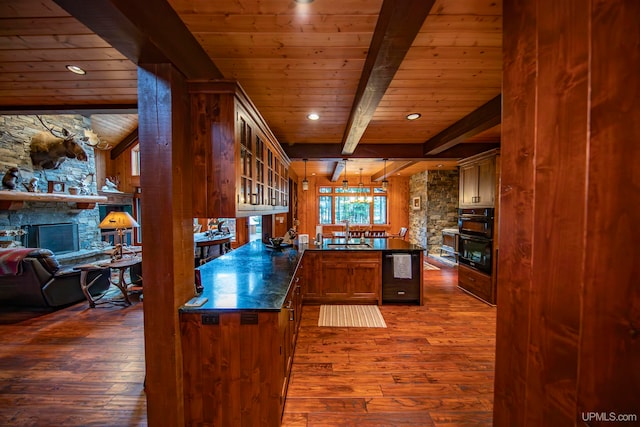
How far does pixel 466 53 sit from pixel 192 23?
1.83m

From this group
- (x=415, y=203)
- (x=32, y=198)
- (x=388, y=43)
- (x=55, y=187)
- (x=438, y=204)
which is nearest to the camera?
(x=388, y=43)

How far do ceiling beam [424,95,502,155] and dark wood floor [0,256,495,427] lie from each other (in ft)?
8.09

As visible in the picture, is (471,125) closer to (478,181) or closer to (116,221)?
(478,181)

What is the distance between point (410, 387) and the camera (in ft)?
7.04

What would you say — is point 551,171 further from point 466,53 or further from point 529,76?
point 466,53

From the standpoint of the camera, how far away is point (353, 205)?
9594 millimetres

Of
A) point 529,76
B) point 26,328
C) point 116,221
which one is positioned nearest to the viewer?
point 529,76

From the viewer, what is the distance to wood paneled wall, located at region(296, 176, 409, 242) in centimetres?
929

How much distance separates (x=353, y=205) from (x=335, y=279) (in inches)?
234

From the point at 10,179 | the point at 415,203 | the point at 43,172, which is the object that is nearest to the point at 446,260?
the point at 415,203

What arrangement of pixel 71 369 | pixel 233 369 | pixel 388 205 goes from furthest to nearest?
pixel 388 205 → pixel 71 369 → pixel 233 369

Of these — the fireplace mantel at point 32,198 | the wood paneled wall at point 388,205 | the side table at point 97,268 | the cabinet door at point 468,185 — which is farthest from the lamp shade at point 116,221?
the wood paneled wall at point 388,205

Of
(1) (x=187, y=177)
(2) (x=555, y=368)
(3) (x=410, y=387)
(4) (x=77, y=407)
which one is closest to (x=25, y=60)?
(1) (x=187, y=177)

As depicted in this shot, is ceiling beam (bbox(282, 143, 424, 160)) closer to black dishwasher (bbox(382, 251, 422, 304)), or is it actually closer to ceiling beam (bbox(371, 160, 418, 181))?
ceiling beam (bbox(371, 160, 418, 181))
